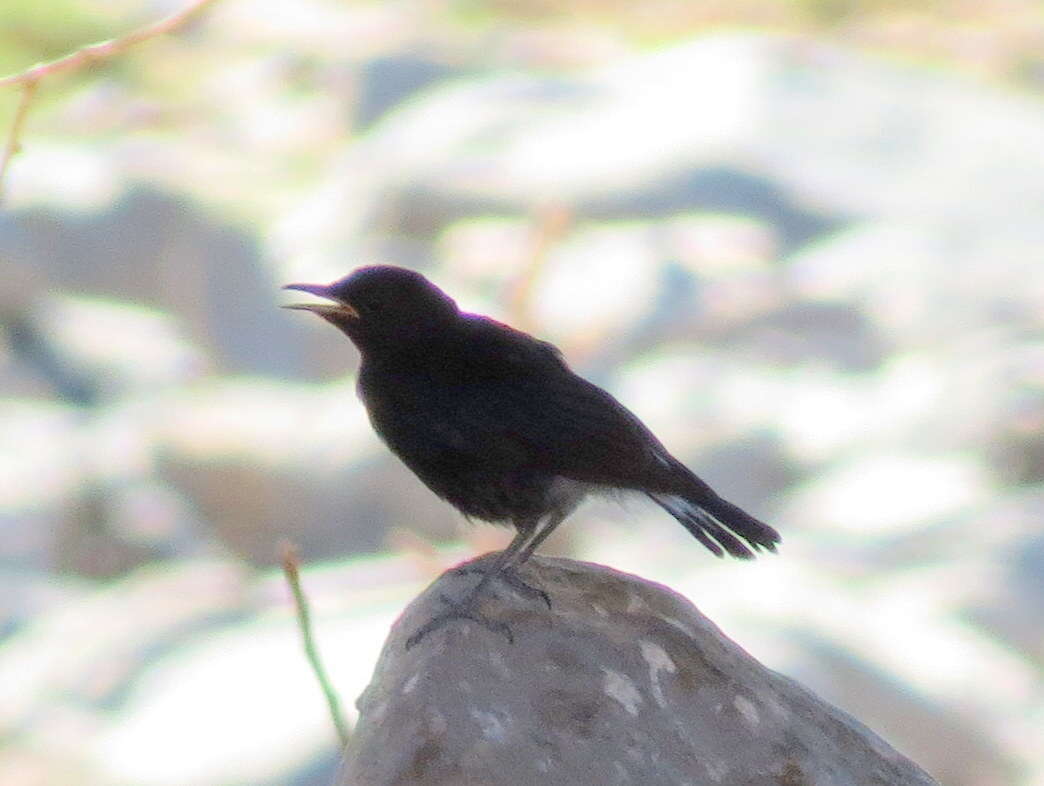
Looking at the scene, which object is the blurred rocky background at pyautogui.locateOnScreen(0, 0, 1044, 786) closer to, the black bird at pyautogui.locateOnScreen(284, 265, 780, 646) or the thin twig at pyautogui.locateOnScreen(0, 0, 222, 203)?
the black bird at pyautogui.locateOnScreen(284, 265, 780, 646)

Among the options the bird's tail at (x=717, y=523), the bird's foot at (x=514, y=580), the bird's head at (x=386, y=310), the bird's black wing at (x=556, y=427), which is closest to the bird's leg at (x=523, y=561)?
the bird's foot at (x=514, y=580)

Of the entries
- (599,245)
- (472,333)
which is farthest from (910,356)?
(472,333)

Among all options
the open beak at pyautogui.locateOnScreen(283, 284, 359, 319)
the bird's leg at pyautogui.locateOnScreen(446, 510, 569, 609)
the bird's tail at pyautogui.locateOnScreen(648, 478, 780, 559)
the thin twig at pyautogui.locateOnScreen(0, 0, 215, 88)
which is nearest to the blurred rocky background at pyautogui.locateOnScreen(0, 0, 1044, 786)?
the open beak at pyautogui.locateOnScreen(283, 284, 359, 319)

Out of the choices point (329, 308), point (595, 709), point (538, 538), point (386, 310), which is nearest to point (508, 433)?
point (538, 538)

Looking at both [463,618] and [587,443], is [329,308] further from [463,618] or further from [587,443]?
[463,618]

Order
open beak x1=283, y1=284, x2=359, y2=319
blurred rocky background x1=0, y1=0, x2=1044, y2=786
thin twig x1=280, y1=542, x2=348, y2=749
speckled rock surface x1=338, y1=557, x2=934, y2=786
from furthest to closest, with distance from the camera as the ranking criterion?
blurred rocky background x1=0, y1=0, x2=1044, y2=786 → open beak x1=283, y1=284, x2=359, y2=319 → speckled rock surface x1=338, y1=557, x2=934, y2=786 → thin twig x1=280, y1=542, x2=348, y2=749

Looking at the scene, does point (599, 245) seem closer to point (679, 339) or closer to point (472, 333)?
point (679, 339)
